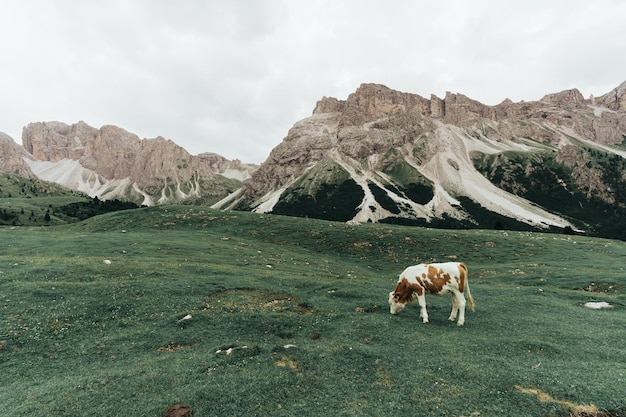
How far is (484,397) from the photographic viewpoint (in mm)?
11359

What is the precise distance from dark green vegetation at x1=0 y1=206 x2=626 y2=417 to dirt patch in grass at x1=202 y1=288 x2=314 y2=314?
165 mm

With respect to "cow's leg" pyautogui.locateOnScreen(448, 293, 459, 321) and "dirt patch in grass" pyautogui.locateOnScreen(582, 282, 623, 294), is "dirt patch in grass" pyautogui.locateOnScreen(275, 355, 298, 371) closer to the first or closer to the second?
"cow's leg" pyautogui.locateOnScreen(448, 293, 459, 321)

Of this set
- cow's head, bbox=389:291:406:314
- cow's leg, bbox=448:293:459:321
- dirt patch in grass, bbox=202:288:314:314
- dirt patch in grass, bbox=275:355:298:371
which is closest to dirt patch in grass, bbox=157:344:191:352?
dirt patch in grass, bbox=202:288:314:314

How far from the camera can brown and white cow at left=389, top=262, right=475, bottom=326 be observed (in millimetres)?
19766

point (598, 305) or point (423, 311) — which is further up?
point (423, 311)

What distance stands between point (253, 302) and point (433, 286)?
12.8 m

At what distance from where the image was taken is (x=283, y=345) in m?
16.0

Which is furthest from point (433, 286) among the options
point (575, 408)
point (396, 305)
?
point (575, 408)

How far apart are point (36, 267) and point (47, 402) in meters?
22.2

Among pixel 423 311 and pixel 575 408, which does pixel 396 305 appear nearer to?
pixel 423 311

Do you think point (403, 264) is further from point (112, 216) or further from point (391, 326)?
point (112, 216)

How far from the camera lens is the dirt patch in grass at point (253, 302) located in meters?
21.6

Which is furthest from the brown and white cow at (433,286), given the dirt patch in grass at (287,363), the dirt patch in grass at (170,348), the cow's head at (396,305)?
the dirt patch in grass at (170,348)

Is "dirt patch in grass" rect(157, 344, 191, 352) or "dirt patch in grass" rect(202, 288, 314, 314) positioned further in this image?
"dirt patch in grass" rect(202, 288, 314, 314)
